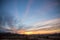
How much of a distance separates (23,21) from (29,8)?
0.28 meters

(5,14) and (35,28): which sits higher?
Result: (5,14)

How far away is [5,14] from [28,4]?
491mm

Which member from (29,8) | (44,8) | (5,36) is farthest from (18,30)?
(44,8)

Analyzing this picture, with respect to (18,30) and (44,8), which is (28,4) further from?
(18,30)

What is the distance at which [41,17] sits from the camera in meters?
2.35

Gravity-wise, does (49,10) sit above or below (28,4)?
below

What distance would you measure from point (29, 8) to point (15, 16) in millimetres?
315

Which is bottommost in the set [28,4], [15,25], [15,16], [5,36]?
[5,36]

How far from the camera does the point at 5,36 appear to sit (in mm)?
2285

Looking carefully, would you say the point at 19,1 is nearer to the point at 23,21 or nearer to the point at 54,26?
the point at 23,21

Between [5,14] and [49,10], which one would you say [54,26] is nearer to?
[49,10]

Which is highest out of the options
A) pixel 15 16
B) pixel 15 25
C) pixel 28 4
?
pixel 28 4

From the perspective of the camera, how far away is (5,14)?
2.35 metres

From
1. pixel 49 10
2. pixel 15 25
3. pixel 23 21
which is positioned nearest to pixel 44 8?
pixel 49 10
